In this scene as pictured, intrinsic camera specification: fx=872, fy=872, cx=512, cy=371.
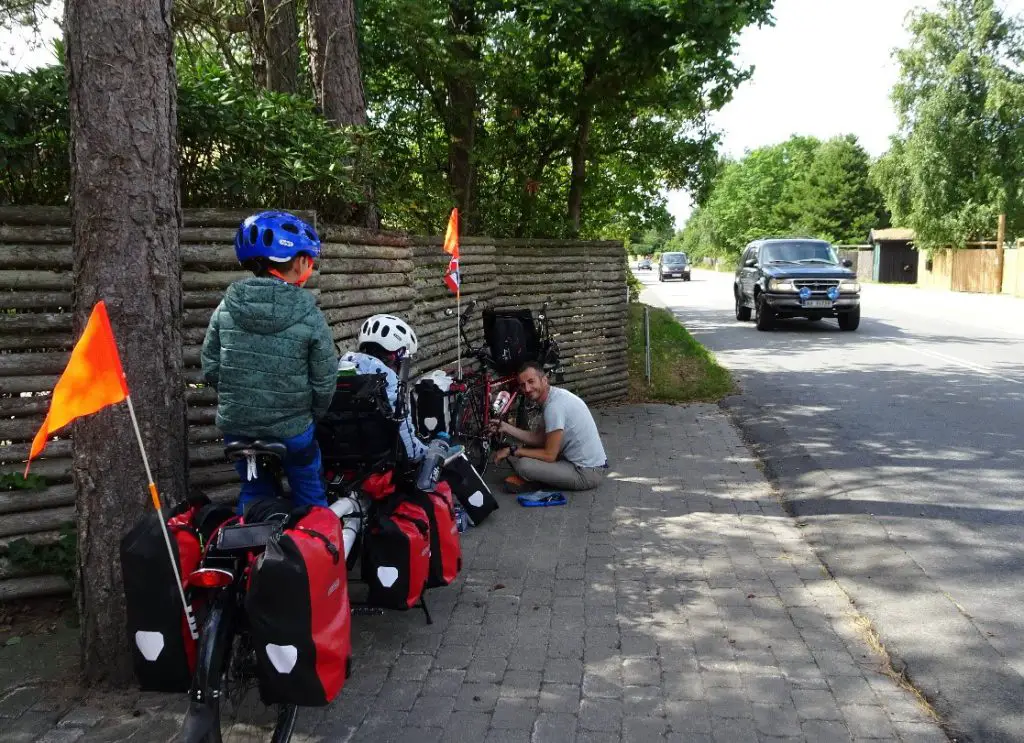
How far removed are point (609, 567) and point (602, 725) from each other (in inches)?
77.1

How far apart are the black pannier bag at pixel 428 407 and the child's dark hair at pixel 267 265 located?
2664 millimetres

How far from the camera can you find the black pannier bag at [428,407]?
6332mm

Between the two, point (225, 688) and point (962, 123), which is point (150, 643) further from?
point (962, 123)

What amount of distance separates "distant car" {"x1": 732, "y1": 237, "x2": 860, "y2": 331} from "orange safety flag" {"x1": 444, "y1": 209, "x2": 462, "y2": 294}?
14.1m

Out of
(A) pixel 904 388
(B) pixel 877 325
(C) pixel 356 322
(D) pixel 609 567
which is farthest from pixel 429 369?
(B) pixel 877 325

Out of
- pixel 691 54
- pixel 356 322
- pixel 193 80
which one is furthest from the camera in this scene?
pixel 691 54

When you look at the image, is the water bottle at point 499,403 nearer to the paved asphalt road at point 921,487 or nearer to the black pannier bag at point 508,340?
the black pannier bag at point 508,340

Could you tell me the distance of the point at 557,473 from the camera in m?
7.24

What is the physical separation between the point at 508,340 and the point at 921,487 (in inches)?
152

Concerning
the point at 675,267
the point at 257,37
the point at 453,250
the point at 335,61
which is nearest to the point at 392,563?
the point at 453,250

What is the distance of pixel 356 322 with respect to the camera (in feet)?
20.7

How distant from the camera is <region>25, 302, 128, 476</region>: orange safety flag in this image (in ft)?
9.84

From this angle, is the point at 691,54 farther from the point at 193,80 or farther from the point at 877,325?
the point at 877,325

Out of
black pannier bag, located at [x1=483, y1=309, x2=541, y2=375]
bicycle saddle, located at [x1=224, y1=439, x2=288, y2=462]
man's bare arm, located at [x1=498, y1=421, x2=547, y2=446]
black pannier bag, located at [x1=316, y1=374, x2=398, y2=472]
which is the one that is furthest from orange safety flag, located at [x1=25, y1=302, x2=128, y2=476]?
black pannier bag, located at [x1=483, y1=309, x2=541, y2=375]
